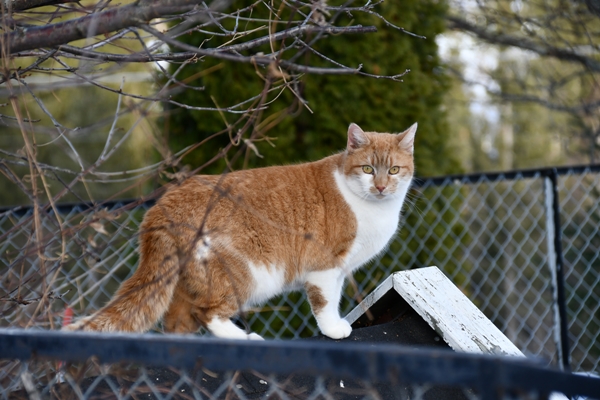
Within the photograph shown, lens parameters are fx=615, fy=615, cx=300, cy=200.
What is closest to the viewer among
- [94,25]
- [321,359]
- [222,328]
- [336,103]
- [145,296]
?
[321,359]

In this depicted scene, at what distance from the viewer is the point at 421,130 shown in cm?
421

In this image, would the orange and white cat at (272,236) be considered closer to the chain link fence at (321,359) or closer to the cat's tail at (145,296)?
the cat's tail at (145,296)

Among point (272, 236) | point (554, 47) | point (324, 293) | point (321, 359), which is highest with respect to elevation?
point (321, 359)

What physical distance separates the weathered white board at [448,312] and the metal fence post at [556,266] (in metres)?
1.20

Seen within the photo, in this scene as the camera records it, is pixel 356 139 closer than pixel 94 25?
No

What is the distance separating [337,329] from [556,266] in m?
1.51

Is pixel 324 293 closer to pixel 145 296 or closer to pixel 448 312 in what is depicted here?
pixel 448 312

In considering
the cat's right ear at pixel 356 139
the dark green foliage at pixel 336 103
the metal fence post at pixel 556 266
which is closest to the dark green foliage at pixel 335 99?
the dark green foliage at pixel 336 103

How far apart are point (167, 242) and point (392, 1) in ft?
8.97

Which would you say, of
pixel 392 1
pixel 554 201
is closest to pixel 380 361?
pixel 554 201

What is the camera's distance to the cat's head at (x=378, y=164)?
260 centimetres

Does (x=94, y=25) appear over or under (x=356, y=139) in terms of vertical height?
over

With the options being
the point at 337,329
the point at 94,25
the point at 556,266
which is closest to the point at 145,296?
the point at 337,329

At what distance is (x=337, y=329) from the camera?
2.29 m
